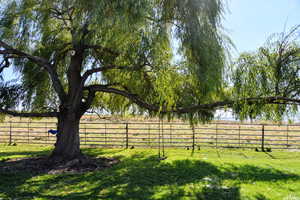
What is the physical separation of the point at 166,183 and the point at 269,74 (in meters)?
2.77

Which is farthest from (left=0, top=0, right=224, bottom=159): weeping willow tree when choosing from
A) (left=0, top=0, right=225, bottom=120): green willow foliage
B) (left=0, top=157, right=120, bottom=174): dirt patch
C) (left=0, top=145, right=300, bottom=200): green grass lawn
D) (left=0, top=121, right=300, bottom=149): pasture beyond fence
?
(left=0, top=121, right=300, bottom=149): pasture beyond fence

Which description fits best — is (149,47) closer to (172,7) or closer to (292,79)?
(172,7)

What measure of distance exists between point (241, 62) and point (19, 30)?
5.10m

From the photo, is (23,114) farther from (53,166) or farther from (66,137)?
(53,166)

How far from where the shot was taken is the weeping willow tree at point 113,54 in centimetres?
411

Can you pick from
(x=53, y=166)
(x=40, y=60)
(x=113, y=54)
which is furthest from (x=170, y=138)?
(x=40, y=60)

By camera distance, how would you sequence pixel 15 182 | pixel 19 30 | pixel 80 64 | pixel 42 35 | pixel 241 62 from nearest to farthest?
pixel 241 62
pixel 15 182
pixel 19 30
pixel 42 35
pixel 80 64

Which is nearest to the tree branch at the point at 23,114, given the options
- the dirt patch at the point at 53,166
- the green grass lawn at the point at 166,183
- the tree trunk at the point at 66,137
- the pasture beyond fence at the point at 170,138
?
the tree trunk at the point at 66,137

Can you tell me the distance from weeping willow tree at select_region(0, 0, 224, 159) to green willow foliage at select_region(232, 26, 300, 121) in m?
0.44

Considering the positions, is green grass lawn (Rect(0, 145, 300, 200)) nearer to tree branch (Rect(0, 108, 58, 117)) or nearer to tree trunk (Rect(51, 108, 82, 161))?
tree trunk (Rect(51, 108, 82, 161))

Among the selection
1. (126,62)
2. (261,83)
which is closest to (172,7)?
(126,62)

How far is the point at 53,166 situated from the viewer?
19.1ft

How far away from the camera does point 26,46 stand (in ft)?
19.5

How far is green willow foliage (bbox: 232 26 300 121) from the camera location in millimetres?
4047
